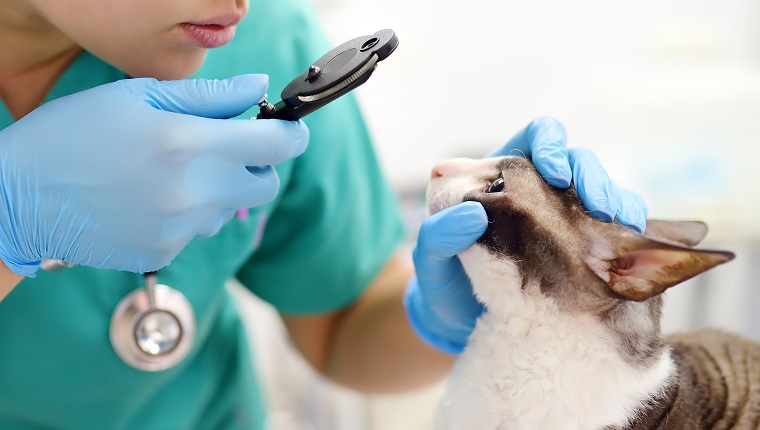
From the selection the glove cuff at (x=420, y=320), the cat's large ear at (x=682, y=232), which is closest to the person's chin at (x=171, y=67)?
the glove cuff at (x=420, y=320)

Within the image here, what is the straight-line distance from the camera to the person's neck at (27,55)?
0.73m

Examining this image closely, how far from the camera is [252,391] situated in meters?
1.18

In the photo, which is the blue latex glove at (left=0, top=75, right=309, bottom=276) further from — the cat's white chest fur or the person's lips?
the cat's white chest fur

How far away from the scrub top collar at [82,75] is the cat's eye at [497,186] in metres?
0.44

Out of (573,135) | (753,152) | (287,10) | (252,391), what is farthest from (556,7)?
(252,391)

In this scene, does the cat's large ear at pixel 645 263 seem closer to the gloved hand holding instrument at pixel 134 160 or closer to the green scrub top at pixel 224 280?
the gloved hand holding instrument at pixel 134 160

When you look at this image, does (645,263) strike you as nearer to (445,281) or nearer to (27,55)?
(445,281)

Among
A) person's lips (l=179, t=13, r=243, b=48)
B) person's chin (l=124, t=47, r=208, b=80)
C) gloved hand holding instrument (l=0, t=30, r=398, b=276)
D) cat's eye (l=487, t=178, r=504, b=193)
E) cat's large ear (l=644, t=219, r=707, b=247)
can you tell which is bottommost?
cat's large ear (l=644, t=219, r=707, b=247)

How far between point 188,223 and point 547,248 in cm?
34

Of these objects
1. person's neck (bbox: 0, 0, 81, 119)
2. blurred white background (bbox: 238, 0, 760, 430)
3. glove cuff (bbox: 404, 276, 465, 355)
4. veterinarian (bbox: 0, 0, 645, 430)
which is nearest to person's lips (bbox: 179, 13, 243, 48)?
veterinarian (bbox: 0, 0, 645, 430)

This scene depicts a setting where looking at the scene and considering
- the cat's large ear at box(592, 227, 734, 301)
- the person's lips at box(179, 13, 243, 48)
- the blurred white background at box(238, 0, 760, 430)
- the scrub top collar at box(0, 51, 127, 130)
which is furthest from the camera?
the blurred white background at box(238, 0, 760, 430)

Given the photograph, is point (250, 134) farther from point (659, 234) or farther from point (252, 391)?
point (252, 391)

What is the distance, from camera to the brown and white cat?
0.70 metres

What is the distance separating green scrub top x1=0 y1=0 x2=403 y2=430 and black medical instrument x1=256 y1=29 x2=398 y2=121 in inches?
10.4
